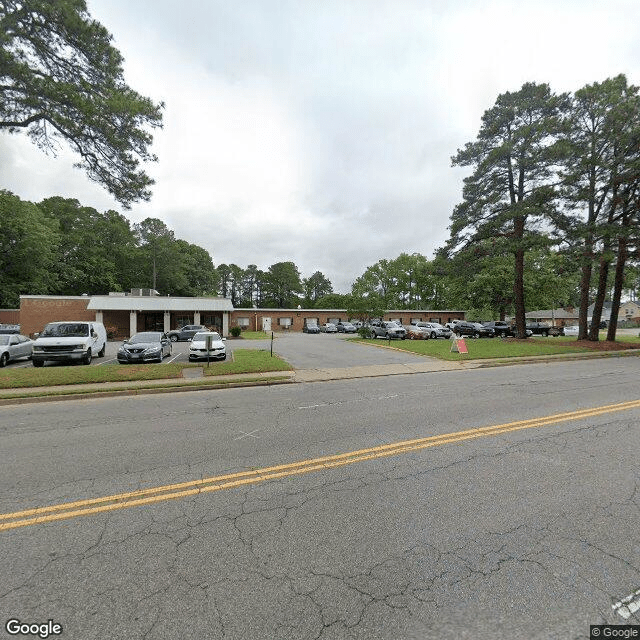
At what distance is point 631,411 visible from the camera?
708 centimetres

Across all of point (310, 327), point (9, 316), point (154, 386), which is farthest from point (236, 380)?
point (9, 316)

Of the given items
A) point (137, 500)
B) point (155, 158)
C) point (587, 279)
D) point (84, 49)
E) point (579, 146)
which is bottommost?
point (137, 500)

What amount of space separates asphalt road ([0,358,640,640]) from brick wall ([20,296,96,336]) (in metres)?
29.6

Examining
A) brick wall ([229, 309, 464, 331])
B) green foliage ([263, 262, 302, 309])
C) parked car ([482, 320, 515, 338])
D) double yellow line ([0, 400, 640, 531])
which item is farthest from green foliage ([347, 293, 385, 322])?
green foliage ([263, 262, 302, 309])

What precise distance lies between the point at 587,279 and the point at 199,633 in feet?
96.2

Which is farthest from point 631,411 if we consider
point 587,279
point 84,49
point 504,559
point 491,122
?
point 491,122

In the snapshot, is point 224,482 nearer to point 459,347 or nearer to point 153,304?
point 459,347

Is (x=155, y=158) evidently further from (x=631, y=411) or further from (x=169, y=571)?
(x=631, y=411)

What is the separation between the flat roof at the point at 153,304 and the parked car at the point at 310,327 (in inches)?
532

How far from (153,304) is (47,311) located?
8684 mm

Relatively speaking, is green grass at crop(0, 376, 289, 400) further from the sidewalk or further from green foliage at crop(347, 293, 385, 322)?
green foliage at crop(347, 293, 385, 322)

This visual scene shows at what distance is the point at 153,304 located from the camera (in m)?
32.8

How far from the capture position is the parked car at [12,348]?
47.6 ft

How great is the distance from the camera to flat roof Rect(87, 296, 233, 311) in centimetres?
3109
